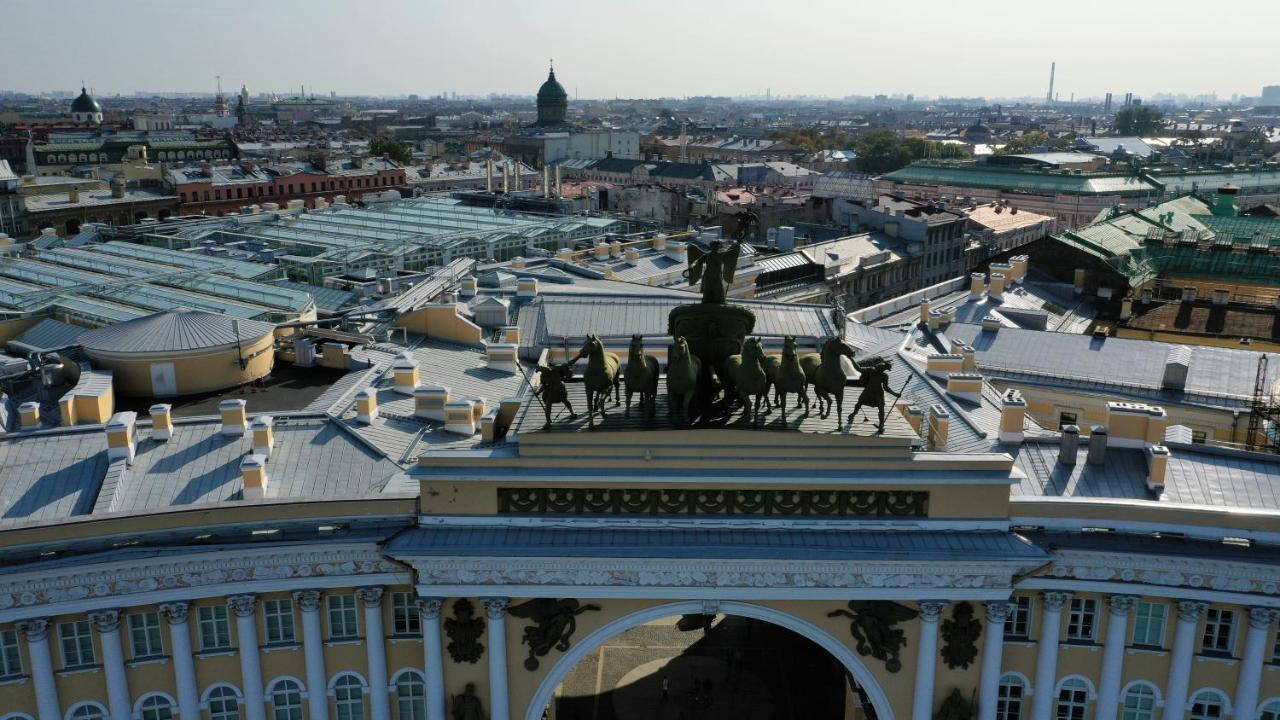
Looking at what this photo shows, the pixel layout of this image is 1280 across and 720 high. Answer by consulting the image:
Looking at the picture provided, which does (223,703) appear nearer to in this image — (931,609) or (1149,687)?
(931,609)

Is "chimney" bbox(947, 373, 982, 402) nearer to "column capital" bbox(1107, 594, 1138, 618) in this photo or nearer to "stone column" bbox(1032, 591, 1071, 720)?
"stone column" bbox(1032, 591, 1071, 720)

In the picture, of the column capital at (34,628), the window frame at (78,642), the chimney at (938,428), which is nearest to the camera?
the column capital at (34,628)

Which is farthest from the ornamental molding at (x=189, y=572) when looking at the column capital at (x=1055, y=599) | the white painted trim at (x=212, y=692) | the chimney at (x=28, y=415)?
the column capital at (x=1055, y=599)

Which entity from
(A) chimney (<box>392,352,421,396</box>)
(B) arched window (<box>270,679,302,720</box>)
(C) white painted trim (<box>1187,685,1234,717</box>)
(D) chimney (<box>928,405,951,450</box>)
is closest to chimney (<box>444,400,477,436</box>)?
(A) chimney (<box>392,352,421,396</box>)

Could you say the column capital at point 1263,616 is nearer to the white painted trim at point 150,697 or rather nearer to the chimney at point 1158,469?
the chimney at point 1158,469

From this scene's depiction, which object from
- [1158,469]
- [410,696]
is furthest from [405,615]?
[1158,469]

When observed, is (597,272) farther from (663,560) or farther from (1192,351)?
(663,560)

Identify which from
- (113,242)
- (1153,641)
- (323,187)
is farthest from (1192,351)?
(323,187)
